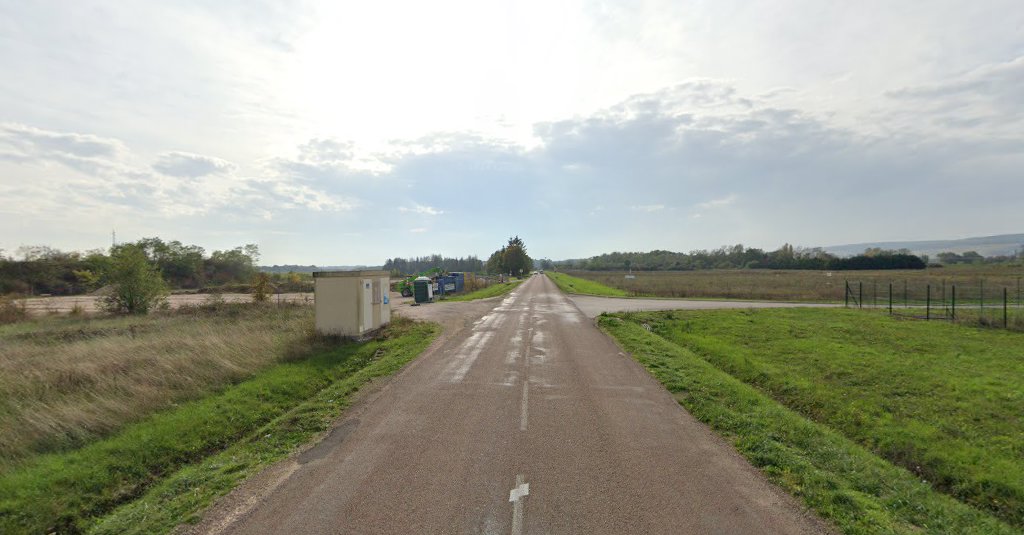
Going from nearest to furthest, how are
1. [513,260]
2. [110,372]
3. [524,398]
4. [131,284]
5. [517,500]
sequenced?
[517,500] < [524,398] < [110,372] < [131,284] < [513,260]

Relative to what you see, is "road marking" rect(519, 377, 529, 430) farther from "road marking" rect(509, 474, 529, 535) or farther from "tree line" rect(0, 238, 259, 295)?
"tree line" rect(0, 238, 259, 295)

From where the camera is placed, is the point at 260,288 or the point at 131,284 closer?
the point at 131,284

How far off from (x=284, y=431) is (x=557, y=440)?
5014 mm

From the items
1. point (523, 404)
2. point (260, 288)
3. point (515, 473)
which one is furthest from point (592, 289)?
point (515, 473)

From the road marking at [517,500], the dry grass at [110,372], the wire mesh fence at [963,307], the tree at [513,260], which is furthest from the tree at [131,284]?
the tree at [513,260]

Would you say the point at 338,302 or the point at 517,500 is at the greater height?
the point at 338,302

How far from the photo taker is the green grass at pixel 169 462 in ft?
17.9

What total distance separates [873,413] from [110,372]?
1741 centimetres

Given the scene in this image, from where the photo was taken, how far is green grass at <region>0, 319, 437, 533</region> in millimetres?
5465

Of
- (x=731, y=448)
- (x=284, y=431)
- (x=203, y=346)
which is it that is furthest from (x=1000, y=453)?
(x=203, y=346)

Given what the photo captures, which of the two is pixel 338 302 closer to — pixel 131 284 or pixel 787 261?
pixel 131 284

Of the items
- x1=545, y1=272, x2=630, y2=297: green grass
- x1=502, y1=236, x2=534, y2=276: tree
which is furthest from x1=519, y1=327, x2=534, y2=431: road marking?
x1=502, y1=236, x2=534, y2=276: tree

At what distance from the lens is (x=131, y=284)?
82.0ft

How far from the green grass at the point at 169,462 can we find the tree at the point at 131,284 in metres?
19.9
